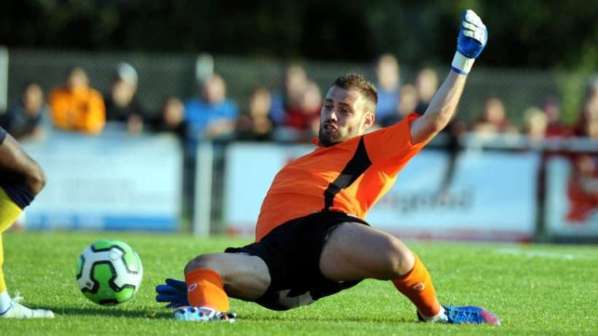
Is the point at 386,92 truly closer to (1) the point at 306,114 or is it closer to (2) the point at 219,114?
(1) the point at 306,114

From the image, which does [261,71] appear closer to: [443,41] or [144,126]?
[144,126]

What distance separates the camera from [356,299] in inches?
401

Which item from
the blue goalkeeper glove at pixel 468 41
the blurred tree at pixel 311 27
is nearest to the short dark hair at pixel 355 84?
the blue goalkeeper glove at pixel 468 41

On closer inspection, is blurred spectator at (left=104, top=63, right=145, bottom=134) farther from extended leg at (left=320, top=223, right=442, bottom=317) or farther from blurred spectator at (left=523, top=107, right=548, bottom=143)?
extended leg at (left=320, top=223, right=442, bottom=317)

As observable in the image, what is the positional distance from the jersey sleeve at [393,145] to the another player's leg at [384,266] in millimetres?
530

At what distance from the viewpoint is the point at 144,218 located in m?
19.9

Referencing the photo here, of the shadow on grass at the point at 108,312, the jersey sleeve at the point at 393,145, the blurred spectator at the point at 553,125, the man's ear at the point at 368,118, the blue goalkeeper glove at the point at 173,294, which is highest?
the man's ear at the point at 368,118

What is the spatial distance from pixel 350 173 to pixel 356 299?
1483 mm

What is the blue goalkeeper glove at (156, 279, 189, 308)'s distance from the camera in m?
9.04

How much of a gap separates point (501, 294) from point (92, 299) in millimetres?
3230

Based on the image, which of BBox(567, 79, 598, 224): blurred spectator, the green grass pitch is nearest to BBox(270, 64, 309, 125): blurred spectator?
BBox(567, 79, 598, 224): blurred spectator

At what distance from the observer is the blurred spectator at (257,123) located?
20641 mm

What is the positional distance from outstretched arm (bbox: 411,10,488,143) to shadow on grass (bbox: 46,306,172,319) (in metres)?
1.96

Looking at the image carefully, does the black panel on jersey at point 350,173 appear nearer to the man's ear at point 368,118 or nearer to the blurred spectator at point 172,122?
the man's ear at point 368,118
